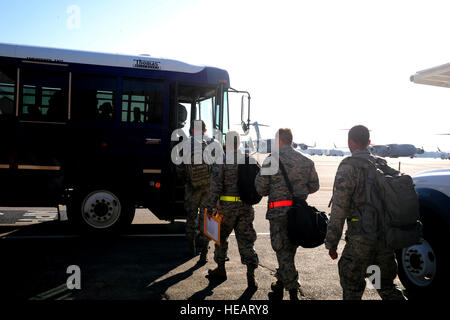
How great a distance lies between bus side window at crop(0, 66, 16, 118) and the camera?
663cm

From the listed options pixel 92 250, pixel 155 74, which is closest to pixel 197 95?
pixel 155 74

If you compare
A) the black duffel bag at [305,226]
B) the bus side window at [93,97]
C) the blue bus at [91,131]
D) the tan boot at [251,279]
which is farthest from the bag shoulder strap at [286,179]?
the bus side window at [93,97]

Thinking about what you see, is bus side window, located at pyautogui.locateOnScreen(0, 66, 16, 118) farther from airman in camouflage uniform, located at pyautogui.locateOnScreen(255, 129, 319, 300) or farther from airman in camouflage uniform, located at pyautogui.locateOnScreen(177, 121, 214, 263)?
airman in camouflage uniform, located at pyautogui.locateOnScreen(255, 129, 319, 300)

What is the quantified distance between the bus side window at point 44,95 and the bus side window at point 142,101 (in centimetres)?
109

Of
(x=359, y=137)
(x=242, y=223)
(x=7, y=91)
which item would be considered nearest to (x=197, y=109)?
(x=7, y=91)

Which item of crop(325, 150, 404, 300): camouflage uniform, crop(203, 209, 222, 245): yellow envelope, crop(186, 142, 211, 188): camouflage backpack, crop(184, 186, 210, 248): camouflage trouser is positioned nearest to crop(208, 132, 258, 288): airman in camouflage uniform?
crop(203, 209, 222, 245): yellow envelope

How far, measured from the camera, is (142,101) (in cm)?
737

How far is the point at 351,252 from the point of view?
11.0ft

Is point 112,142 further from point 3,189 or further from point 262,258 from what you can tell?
point 262,258

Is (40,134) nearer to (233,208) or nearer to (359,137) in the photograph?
(233,208)

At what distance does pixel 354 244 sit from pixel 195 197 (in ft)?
10.4
